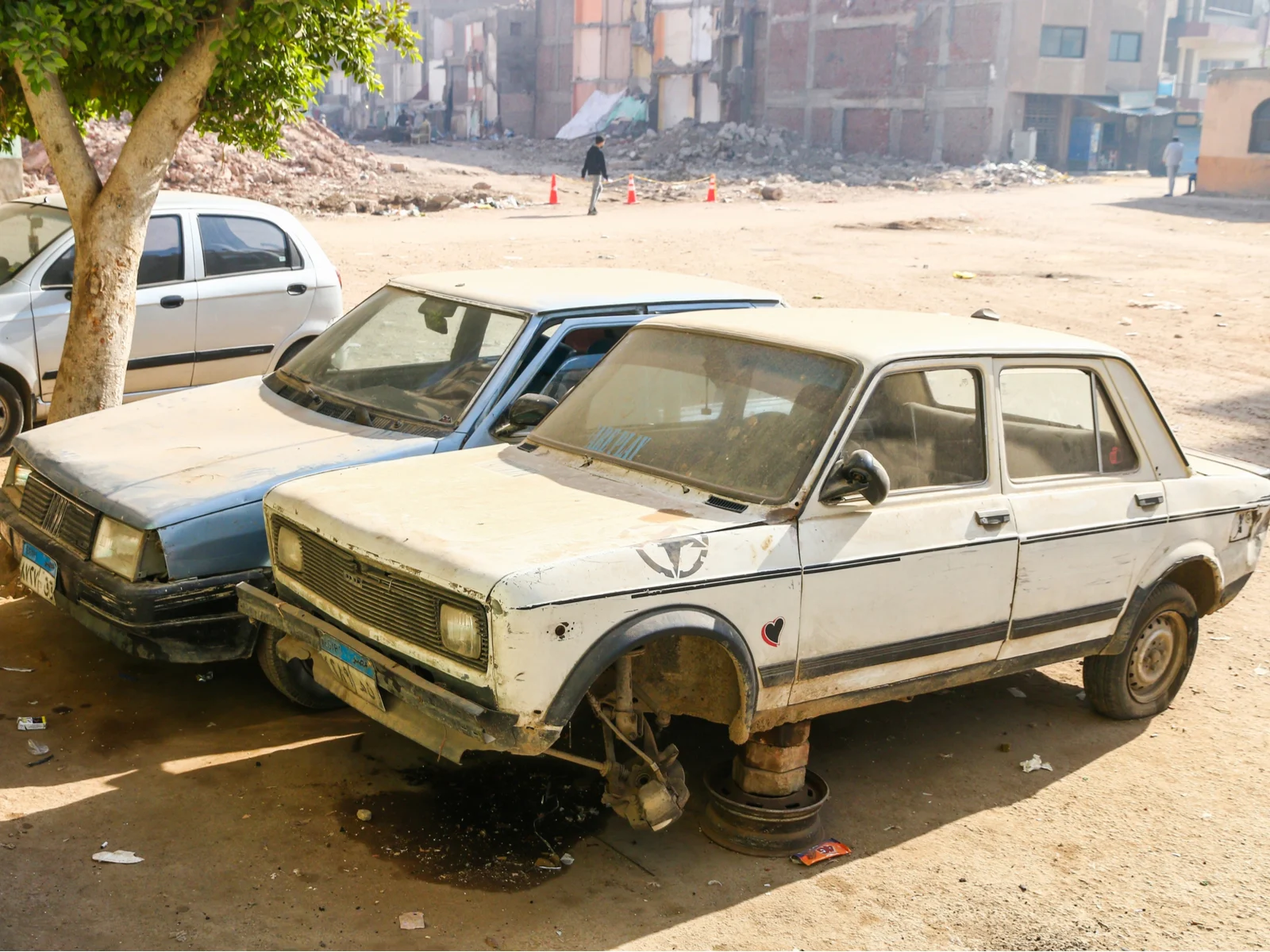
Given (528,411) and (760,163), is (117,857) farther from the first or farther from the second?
(760,163)

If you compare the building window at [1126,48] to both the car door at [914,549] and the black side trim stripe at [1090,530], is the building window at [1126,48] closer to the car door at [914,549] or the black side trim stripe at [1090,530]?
the black side trim stripe at [1090,530]

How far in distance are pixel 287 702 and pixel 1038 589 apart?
9.96 ft

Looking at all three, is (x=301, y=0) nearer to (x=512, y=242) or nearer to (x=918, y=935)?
(x=918, y=935)

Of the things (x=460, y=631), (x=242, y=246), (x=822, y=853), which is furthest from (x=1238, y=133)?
(x=460, y=631)

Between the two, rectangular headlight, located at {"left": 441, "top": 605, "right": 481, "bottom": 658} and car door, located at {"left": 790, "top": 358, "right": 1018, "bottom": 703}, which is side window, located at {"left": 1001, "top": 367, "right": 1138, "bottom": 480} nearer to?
car door, located at {"left": 790, "top": 358, "right": 1018, "bottom": 703}

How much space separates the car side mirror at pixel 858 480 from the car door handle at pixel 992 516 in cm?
51

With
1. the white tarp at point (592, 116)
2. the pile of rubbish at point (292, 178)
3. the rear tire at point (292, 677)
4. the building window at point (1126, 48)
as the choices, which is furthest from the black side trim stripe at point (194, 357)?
the white tarp at point (592, 116)

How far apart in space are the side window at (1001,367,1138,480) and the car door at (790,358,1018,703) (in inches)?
11.0

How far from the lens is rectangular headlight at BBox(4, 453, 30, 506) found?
5.54 metres

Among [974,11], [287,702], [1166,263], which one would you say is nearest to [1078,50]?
[974,11]

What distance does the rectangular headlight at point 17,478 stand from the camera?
5.54m

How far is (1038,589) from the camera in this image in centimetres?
469

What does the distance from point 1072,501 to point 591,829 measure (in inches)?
84.6

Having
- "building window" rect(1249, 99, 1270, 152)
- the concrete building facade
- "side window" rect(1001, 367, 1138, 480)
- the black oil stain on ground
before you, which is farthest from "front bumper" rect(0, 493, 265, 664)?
"building window" rect(1249, 99, 1270, 152)
